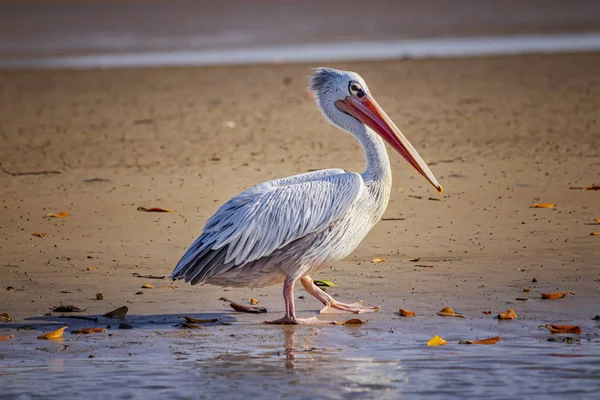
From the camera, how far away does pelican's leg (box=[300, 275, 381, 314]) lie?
5.99 meters

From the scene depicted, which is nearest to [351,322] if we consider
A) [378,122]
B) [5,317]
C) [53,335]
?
[378,122]

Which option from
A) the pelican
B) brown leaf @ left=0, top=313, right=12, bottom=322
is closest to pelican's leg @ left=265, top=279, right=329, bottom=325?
the pelican

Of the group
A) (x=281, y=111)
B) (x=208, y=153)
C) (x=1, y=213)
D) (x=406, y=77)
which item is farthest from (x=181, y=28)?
(x=1, y=213)

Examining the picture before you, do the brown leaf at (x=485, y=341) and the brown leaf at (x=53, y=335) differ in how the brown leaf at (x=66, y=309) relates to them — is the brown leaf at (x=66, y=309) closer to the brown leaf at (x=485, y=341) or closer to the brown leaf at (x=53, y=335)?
the brown leaf at (x=53, y=335)

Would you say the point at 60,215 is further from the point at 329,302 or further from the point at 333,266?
the point at 329,302

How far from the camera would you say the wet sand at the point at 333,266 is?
5.18 metres

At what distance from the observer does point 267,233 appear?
576 centimetres

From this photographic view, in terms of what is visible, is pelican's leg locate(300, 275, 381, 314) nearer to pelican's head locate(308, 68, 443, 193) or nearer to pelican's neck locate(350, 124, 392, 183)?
pelican's neck locate(350, 124, 392, 183)

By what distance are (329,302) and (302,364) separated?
3.25 feet

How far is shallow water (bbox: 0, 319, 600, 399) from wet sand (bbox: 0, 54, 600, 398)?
0.02m

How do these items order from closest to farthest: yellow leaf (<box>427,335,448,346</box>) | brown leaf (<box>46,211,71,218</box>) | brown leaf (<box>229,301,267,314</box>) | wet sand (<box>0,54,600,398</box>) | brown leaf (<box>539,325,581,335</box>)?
1. wet sand (<box>0,54,600,398</box>)
2. yellow leaf (<box>427,335,448,346</box>)
3. brown leaf (<box>539,325,581,335</box>)
4. brown leaf (<box>229,301,267,314</box>)
5. brown leaf (<box>46,211,71,218</box>)

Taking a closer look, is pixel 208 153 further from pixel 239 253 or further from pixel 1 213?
pixel 239 253

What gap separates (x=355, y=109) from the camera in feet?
20.6

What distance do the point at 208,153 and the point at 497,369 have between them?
20.1 feet
